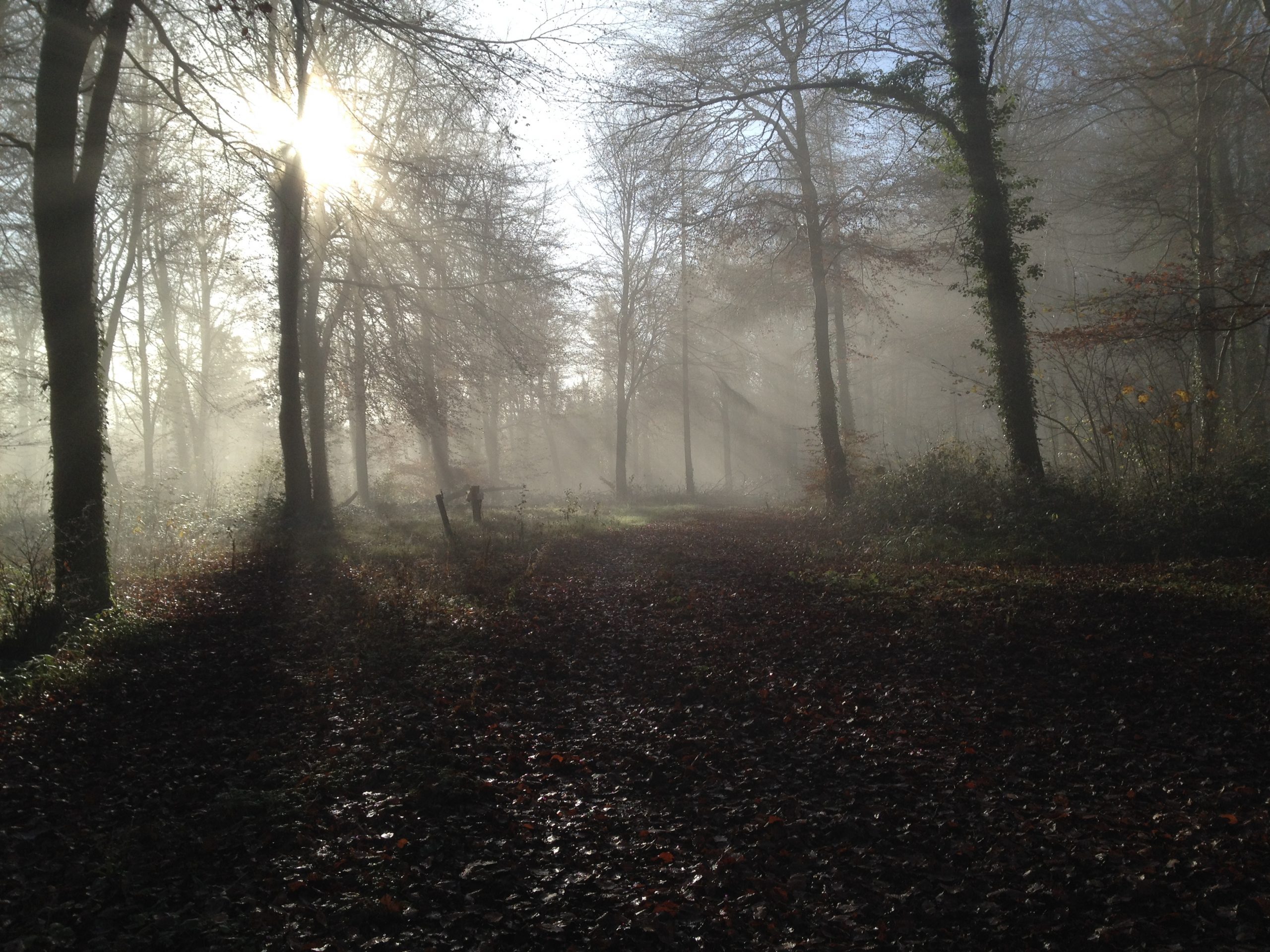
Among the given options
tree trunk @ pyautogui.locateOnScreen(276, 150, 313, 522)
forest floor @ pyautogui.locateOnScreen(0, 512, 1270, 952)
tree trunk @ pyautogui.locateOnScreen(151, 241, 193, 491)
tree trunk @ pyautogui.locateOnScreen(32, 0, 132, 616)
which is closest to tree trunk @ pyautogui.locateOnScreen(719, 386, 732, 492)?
tree trunk @ pyautogui.locateOnScreen(151, 241, 193, 491)

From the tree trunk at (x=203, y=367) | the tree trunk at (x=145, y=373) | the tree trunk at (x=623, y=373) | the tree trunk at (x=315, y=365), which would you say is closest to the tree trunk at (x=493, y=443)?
the tree trunk at (x=623, y=373)

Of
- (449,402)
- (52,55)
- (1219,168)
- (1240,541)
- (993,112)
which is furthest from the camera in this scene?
(449,402)

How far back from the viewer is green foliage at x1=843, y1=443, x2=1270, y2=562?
30.2 ft

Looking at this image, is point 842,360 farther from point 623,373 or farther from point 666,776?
point 666,776

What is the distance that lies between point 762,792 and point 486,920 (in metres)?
1.87

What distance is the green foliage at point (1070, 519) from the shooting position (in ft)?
30.2

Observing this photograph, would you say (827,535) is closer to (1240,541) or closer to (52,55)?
(1240,541)

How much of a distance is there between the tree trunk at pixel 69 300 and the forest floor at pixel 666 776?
101 centimetres

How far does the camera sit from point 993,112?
40.0 ft

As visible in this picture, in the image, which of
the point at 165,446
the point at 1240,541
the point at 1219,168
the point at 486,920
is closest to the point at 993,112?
the point at 1240,541

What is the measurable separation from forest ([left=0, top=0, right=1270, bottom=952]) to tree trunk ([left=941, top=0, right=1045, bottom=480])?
0.23ft

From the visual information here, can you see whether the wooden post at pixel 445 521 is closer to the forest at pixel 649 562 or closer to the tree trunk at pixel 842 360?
the forest at pixel 649 562

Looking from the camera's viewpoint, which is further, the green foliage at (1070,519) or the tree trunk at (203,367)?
the tree trunk at (203,367)

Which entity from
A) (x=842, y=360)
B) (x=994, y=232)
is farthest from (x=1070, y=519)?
(x=842, y=360)
